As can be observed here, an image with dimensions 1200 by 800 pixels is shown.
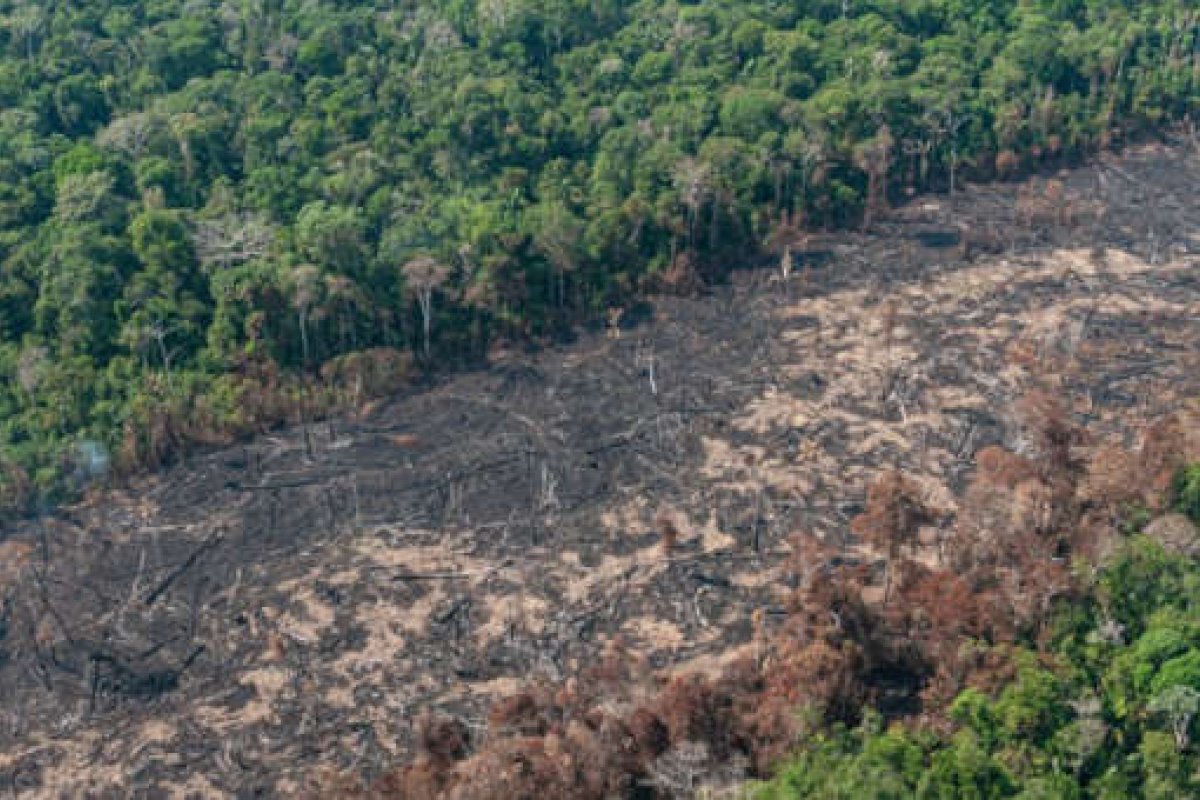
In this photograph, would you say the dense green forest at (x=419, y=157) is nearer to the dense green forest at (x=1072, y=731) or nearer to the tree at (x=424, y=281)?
the tree at (x=424, y=281)

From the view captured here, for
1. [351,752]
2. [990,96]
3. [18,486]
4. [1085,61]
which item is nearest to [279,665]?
[351,752]

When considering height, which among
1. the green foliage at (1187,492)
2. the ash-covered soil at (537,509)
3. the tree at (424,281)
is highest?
the tree at (424,281)

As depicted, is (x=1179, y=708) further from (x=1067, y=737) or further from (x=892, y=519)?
(x=892, y=519)

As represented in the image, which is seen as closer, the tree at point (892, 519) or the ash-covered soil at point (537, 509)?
the ash-covered soil at point (537, 509)

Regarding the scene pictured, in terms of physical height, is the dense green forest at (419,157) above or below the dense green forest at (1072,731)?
above

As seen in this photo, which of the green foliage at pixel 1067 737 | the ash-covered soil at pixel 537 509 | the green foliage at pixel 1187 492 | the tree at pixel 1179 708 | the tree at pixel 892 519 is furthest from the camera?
the green foliage at pixel 1187 492

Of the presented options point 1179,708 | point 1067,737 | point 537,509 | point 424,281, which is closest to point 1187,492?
point 1179,708

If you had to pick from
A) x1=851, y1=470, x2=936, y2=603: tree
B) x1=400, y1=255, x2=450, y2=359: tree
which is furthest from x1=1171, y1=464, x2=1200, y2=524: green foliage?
x1=400, y1=255, x2=450, y2=359: tree

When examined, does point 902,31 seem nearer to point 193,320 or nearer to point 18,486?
point 193,320

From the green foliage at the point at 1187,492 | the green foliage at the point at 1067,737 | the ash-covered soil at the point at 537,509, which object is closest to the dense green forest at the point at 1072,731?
the green foliage at the point at 1067,737
